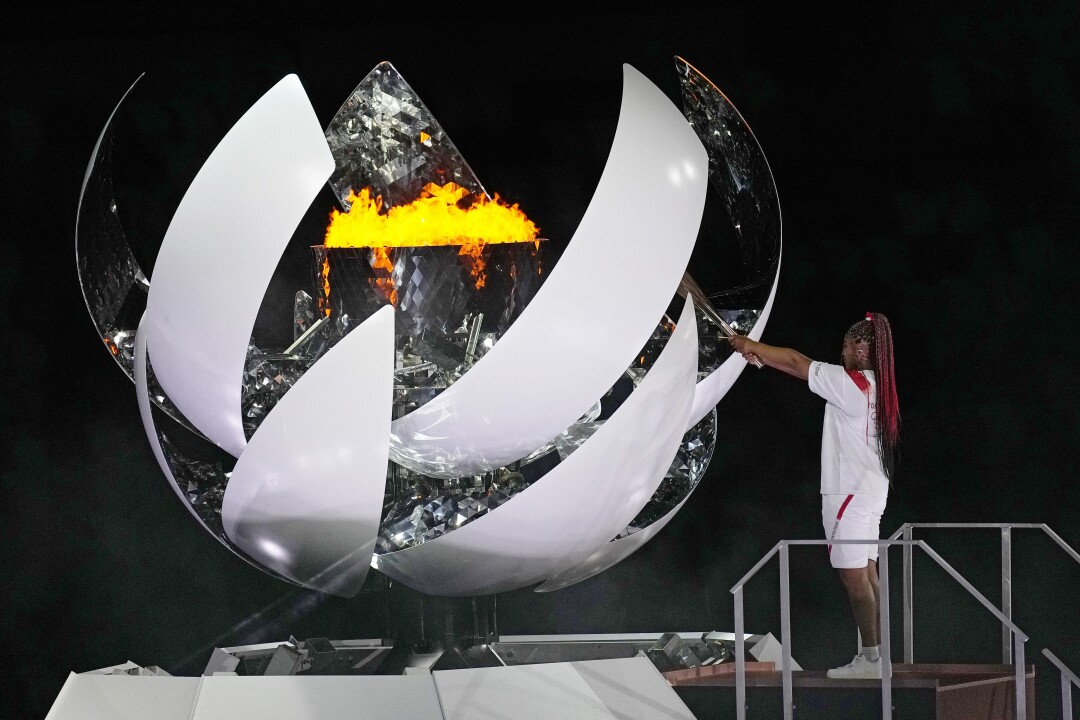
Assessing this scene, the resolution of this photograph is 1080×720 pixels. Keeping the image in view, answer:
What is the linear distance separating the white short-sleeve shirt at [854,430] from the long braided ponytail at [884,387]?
28mm

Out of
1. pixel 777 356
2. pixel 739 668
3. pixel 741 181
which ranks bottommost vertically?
pixel 739 668

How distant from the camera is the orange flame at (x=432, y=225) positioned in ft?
13.4

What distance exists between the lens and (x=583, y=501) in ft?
11.9

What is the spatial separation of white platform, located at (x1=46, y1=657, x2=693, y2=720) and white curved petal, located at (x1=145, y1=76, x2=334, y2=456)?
3.19ft

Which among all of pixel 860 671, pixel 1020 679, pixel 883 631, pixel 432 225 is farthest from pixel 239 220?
pixel 1020 679

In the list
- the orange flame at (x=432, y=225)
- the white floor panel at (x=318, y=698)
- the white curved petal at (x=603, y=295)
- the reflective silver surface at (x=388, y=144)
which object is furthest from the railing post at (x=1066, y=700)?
the reflective silver surface at (x=388, y=144)

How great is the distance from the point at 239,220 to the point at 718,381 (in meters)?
1.73

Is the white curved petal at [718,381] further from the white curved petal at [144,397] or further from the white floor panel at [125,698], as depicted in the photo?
the white floor panel at [125,698]

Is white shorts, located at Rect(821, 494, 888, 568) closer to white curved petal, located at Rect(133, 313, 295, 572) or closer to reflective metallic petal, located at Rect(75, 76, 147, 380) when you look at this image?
white curved petal, located at Rect(133, 313, 295, 572)

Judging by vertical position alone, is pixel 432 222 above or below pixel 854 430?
above

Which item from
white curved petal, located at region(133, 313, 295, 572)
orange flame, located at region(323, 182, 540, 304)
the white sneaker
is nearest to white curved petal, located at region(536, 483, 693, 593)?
the white sneaker

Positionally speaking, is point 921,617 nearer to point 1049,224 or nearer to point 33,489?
point 1049,224

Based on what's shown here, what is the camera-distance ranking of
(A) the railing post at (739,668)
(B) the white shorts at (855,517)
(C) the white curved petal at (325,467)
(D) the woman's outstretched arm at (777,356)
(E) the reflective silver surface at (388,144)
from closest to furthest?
(A) the railing post at (739,668), (C) the white curved petal at (325,467), (B) the white shorts at (855,517), (D) the woman's outstretched arm at (777,356), (E) the reflective silver surface at (388,144)

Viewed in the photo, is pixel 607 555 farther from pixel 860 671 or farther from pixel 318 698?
pixel 318 698
